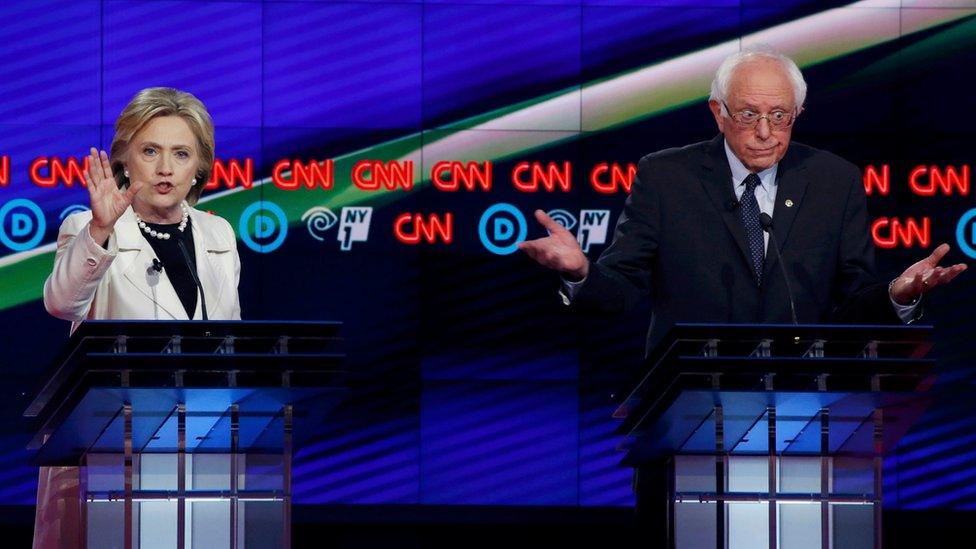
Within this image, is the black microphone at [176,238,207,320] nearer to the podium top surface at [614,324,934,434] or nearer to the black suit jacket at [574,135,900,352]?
the black suit jacket at [574,135,900,352]

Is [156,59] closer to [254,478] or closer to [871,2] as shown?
[871,2]

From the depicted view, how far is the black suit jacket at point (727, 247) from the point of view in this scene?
3.65 metres

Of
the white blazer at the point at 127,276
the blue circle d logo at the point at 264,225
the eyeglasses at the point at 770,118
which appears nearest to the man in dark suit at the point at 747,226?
the eyeglasses at the point at 770,118

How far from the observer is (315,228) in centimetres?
732

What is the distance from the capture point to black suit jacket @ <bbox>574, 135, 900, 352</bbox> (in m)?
3.65

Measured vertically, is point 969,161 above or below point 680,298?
above

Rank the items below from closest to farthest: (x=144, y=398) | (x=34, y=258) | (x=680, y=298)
→ (x=144, y=398)
(x=680, y=298)
(x=34, y=258)

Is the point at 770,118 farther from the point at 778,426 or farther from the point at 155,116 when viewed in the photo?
the point at 155,116

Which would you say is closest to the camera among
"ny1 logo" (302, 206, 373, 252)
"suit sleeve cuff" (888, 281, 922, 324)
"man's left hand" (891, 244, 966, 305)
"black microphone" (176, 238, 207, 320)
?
"man's left hand" (891, 244, 966, 305)

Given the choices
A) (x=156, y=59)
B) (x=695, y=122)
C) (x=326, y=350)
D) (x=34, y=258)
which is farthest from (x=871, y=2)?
(x=326, y=350)

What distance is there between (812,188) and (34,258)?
4336 millimetres

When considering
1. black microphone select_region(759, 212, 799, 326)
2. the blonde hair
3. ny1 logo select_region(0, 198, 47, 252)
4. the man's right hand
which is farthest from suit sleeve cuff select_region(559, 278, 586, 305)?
ny1 logo select_region(0, 198, 47, 252)

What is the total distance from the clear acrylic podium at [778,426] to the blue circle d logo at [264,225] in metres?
4.23

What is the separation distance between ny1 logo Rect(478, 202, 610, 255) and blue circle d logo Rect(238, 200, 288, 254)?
0.85 metres
